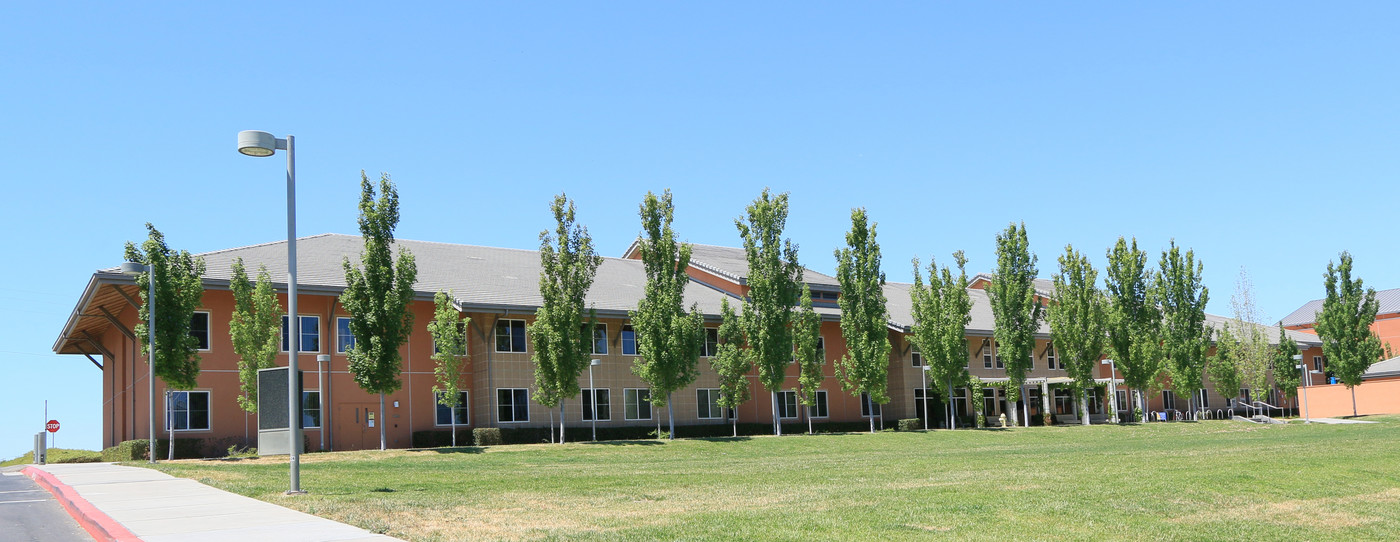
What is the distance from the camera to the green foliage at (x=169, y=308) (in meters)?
32.8

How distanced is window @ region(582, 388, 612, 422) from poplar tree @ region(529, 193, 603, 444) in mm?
3768

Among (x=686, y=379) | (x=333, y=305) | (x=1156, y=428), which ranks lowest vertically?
(x=1156, y=428)

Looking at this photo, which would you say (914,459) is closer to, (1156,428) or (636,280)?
(636,280)

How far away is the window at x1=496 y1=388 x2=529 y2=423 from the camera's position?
4256 cm

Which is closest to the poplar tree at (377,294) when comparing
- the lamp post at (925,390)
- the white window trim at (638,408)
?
the white window trim at (638,408)

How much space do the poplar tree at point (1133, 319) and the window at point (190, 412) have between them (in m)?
44.0

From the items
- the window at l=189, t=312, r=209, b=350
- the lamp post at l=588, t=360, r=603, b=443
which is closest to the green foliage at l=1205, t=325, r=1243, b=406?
the lamp post at l=588, t=360, r=603, b=443

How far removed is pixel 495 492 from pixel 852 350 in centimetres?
3329

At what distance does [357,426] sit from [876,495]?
28.3 m

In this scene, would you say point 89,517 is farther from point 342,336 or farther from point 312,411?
point 342,336

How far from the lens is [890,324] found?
178ft

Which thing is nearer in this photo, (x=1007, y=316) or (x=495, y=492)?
(x=495, y=492)

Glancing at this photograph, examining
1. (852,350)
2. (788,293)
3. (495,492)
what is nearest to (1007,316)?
(852,350)

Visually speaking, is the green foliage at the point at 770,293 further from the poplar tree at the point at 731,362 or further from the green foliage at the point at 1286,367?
the green foliage at the point at 1286,367
